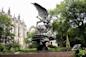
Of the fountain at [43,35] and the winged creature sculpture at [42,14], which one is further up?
the winged creature sculpture at [42,14]

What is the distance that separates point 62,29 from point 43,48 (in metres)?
8.41

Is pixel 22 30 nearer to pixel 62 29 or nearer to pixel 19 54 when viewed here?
pixel 62 29

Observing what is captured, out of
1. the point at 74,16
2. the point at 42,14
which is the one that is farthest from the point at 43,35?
the point at 74,16

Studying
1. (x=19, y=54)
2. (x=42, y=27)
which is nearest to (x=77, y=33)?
(x=42, y=27)

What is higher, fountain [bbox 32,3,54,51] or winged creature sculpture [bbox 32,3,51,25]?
winged creature sculpture [bbox 32,3,51,25]

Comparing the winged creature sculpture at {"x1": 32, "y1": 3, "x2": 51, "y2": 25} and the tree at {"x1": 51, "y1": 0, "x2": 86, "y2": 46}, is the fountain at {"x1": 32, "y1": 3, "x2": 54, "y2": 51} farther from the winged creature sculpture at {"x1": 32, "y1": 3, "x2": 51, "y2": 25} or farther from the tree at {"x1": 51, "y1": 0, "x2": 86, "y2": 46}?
the tree at {"x1": 51, "y1": 0, "x2": 86, "y2": 46}

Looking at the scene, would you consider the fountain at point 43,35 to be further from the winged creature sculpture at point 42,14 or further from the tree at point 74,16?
the tree at point 74,16

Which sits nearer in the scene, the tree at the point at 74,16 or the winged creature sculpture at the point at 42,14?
the winged creature sculpture at the point at 42,14

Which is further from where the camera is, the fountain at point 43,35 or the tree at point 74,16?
the tree at point 74,16

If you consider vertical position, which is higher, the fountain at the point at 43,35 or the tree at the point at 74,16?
the tree at the point at 74,16

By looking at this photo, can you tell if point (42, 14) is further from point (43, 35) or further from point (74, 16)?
point (74, 16)

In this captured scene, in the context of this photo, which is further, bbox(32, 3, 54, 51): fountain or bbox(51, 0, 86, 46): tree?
bbox(51, 0, 86, 46): tree

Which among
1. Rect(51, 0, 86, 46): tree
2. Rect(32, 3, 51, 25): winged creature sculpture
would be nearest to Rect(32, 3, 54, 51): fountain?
Rect(32, 3, 51, 25): winged creature sculpture

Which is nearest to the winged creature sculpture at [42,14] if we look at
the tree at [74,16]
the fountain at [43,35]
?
the fountain at [43,35]
